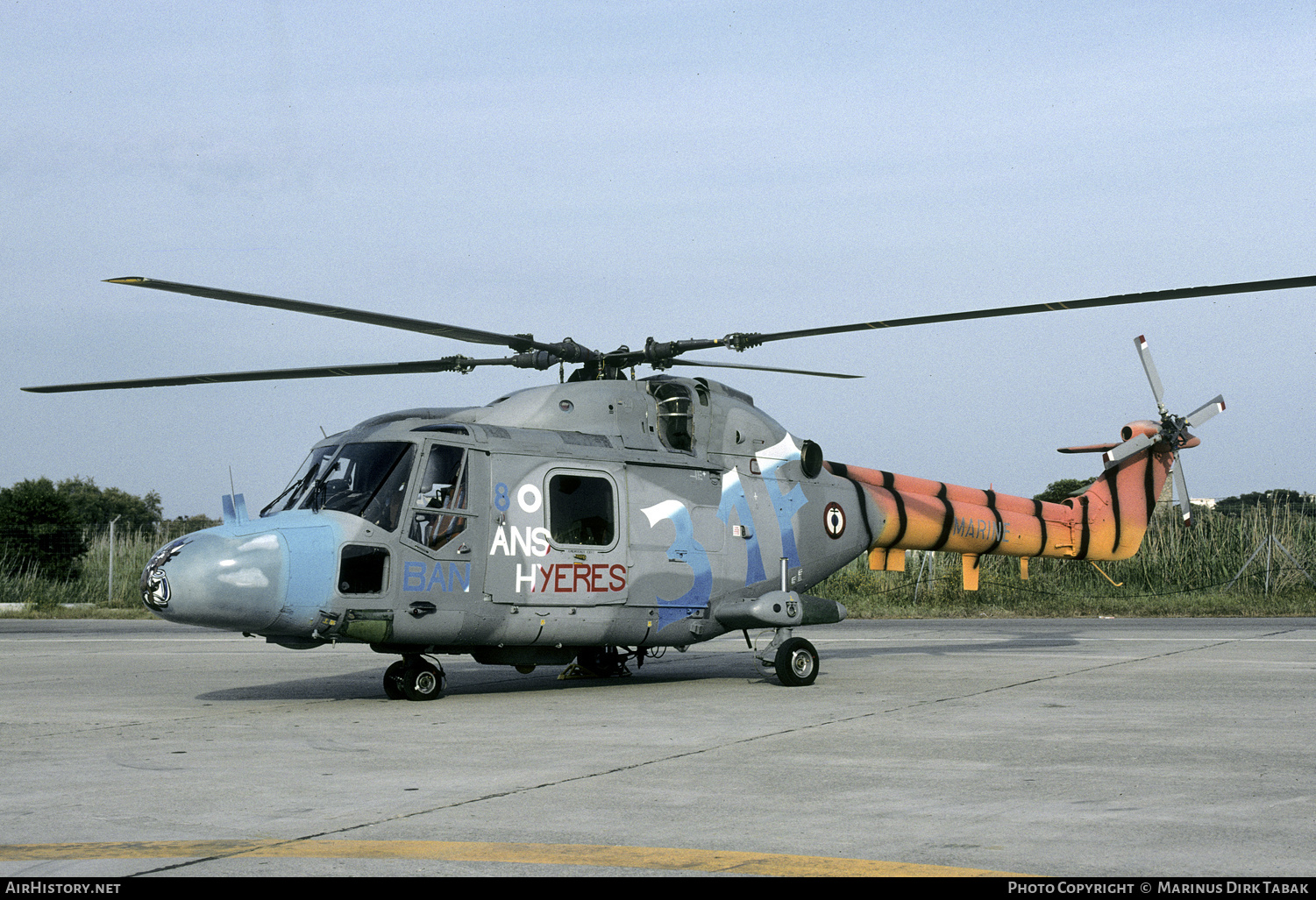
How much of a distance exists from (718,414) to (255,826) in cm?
904

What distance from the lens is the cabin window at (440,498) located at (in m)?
12.0

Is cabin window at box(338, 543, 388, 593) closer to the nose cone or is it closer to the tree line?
the nose cone

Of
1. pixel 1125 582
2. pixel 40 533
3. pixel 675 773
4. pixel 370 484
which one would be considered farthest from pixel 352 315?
pixel 40 533

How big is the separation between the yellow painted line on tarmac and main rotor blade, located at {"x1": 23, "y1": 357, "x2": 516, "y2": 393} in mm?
7655

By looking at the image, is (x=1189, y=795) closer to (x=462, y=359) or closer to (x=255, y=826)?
(x=255, y=826)

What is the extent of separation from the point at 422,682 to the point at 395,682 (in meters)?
0.30

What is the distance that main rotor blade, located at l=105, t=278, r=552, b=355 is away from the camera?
10.2 m

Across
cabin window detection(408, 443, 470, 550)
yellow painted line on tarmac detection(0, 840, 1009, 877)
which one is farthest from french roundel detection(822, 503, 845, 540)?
yellow painted line on tarmac detection(0, 840, 1009, 877)

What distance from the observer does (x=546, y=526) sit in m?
12.8

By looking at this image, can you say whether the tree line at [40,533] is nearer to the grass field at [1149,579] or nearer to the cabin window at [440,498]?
the grass field at [1149,579]

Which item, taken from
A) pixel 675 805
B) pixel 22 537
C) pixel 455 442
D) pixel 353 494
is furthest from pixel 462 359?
pixel 22 537

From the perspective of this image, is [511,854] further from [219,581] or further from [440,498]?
[440,498]

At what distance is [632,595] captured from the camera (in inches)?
522
